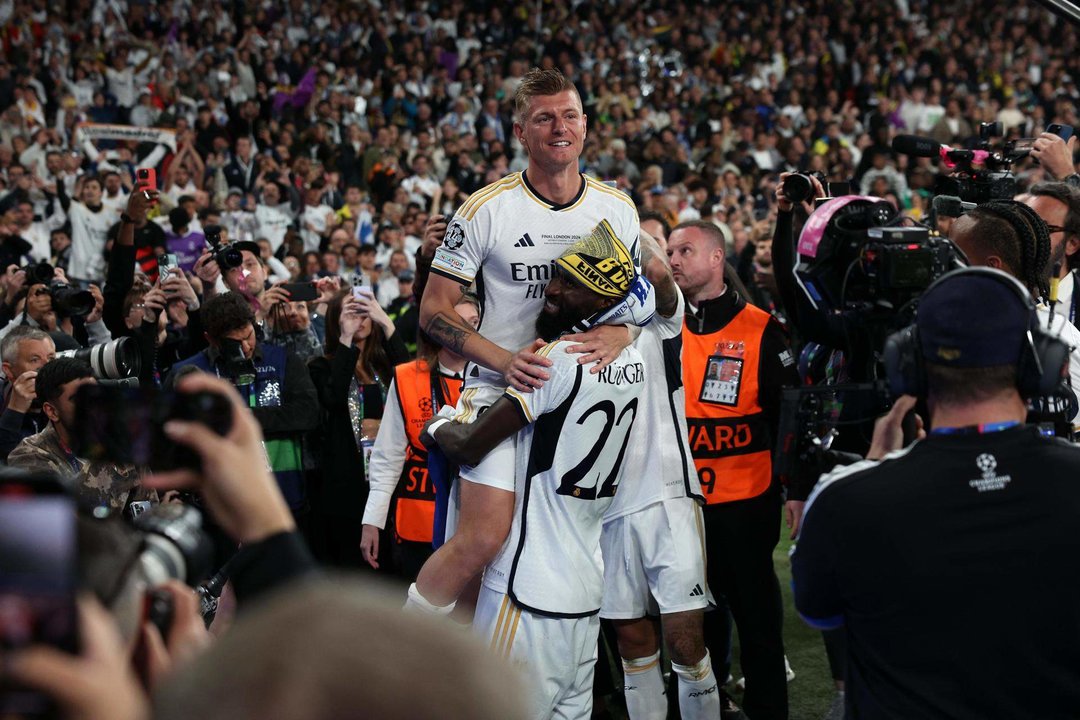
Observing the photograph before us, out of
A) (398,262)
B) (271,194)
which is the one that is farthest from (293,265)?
(271,194)

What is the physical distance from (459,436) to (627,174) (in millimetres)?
13334

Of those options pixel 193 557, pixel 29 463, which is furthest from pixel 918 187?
pixel 193 557

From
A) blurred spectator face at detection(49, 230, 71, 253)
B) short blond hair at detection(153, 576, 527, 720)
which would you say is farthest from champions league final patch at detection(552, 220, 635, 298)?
blurred spectator face at detection(49, 230, 71, 253)

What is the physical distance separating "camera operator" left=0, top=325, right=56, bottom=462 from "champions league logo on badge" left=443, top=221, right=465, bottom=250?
6.31 feet

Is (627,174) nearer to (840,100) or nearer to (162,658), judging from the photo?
(840,100)

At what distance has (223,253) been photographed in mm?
6051

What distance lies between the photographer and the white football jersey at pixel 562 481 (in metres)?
3.73

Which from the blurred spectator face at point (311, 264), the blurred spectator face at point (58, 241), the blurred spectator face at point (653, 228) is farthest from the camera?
the blurred spectator face at point (58, 241)

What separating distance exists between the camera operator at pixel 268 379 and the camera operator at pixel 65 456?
795 millimetres

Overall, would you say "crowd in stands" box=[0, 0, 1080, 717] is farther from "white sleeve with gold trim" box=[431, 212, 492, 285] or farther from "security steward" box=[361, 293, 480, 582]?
"white sleeve with gold trim" box=[431, 212, 492, 285]

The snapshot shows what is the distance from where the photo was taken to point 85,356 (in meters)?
4.83

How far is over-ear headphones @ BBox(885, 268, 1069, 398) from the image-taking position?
7.84 feet

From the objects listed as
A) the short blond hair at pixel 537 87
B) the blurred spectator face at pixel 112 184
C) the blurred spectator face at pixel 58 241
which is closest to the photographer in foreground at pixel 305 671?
the short blond hair at pixel 537 87

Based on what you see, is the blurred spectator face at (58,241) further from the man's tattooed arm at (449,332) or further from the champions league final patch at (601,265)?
the champions league final patch at (601,265)
